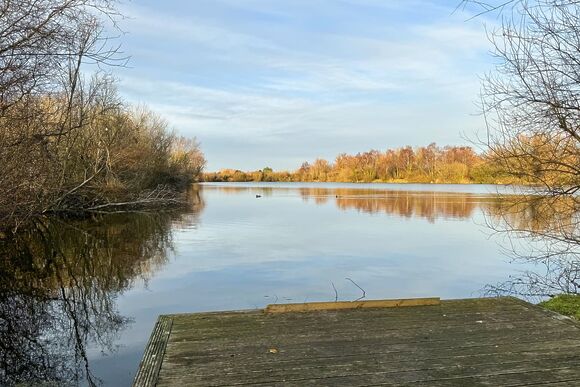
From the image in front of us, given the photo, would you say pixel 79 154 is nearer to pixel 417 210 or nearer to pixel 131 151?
pixel 131 151

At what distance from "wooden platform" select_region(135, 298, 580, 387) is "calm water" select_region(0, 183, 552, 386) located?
6.38ft

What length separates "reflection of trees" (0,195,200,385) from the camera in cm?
557

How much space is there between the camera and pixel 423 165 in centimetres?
7838

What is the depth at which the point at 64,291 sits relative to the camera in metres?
8.80

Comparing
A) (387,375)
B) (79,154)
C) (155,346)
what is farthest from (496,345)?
(79,154)

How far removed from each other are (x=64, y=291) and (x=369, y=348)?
7.33m

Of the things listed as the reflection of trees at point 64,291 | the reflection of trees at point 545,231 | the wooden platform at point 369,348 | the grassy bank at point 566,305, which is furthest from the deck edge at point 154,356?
the reflection of trees at point 545,231

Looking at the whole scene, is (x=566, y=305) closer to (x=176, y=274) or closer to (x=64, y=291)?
(x=176, y=274)

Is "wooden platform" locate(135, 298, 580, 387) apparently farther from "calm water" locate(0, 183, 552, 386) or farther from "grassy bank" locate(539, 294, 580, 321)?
"calm water" locate(0, 183, 552, 386)

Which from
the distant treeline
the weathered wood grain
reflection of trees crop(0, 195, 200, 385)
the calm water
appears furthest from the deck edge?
Answer: the distant treeline

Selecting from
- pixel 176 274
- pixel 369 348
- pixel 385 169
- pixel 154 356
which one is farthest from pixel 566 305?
pixel 385 169

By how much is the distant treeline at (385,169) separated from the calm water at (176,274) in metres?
47.3

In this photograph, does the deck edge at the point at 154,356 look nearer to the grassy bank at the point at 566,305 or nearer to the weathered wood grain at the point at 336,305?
the weathered wood grain at the point at 336,305

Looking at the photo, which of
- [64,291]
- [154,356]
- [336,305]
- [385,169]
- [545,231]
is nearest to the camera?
[154,356]
